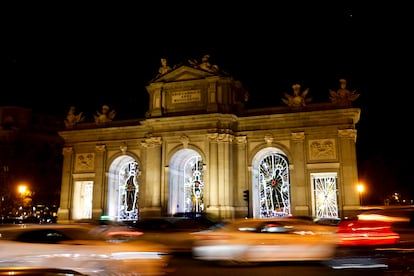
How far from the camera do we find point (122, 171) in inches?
1679

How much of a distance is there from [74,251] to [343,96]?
29.5 meters

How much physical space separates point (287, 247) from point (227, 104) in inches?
950

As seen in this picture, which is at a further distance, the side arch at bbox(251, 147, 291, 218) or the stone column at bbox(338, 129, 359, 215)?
the side arch at bbox(251, 147, 291, 218)

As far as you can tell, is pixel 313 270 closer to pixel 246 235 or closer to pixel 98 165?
pixel 246 235

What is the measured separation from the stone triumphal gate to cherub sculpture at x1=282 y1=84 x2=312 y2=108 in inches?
3.2

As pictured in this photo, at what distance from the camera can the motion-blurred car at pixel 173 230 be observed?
18547 mm

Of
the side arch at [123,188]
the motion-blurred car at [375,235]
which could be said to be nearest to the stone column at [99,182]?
the side arch at [123,188]

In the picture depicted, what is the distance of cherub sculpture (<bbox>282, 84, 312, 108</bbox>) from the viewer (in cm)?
3700

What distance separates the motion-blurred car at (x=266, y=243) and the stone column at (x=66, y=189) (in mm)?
29325

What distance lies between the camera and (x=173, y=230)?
62.7ft

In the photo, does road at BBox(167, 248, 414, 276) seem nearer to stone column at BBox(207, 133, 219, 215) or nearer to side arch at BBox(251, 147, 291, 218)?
stone column at BBox(207, 133, 219, 215)

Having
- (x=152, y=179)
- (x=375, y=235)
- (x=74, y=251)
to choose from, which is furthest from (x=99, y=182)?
(x=74, y=251)

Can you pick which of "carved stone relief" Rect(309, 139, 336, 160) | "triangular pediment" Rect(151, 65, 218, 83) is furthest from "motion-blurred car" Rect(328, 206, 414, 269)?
"triangular pediment" Rect(151, 65, 218, 83)

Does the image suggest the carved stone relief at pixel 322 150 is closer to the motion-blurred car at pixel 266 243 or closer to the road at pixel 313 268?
the road at pixel 313 268
